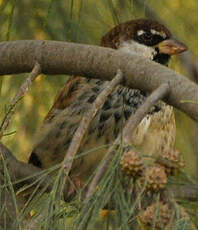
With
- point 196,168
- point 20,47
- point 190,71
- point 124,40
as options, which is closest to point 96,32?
point 124,40

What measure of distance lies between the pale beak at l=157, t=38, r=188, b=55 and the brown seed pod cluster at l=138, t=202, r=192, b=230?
5.99ft

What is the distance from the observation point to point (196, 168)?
3.72 m

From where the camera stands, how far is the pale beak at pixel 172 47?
3406 mm

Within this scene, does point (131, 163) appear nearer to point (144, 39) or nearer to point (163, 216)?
point (163, 216)

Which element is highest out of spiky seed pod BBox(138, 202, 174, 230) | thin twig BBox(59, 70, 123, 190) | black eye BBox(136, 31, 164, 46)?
thin twig BBox(59, 70, 123, 190)

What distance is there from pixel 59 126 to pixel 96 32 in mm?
746

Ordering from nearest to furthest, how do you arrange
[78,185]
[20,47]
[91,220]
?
1. [91,220]
2. [20,47]
3. [78,185]

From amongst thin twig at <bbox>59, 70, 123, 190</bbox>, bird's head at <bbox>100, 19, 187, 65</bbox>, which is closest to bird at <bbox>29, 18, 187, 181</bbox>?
bird's head at <bbox>100, 19, 187, 65</bbox>

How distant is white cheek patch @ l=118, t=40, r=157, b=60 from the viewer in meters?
3.47

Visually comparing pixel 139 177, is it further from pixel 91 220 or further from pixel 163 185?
pixel 91 220

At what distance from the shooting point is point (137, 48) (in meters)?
3.49

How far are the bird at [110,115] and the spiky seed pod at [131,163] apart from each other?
4.54ft

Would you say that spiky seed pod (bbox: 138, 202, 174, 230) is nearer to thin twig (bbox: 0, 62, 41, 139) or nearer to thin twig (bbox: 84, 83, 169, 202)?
thin twig (bbox: 84, 83, 169, 202)

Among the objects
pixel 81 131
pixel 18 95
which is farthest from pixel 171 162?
pixel 18 95
